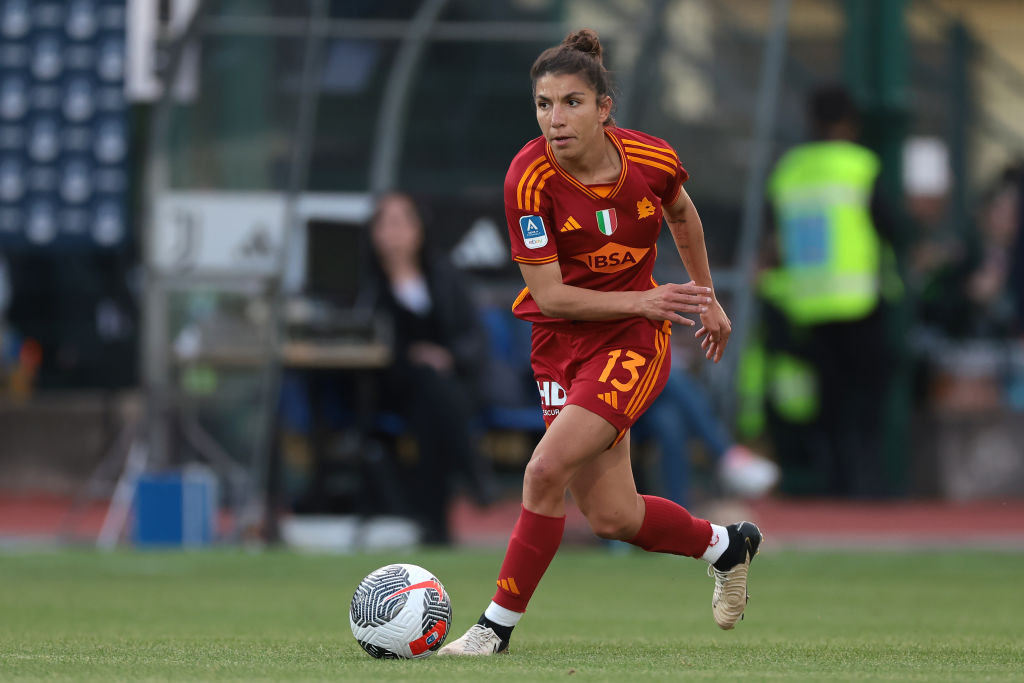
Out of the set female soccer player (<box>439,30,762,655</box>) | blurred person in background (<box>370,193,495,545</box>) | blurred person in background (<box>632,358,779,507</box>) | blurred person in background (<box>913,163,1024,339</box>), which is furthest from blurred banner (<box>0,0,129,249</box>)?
blurred person in background (<box>913,163,1024,339</box>)

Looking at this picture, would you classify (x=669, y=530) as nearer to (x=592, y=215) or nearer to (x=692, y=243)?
(x=692, y=243)

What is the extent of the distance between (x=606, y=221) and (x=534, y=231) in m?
0.26

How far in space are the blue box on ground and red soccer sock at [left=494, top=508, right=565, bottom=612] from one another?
6.20 m

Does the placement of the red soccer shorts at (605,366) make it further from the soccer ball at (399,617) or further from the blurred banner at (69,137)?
the blurred banner at (69,137)

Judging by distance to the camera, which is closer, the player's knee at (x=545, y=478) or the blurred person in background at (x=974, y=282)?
the player's knee at (x=545, y=478)

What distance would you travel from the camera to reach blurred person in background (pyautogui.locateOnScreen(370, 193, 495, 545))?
11906 mm

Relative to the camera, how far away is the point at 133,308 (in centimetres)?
1809

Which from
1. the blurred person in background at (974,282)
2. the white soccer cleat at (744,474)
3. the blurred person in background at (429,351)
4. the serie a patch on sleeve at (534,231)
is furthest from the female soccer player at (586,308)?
the blurred person in background at (974,282)

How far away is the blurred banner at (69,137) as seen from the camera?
12.5 metres

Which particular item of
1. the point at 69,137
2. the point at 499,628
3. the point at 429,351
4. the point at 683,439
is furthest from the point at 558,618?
the point at 69,137

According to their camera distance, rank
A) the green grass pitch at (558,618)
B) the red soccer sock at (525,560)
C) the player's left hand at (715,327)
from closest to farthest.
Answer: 1. the green grass pitch at (558,618)
2. the red soccer sock at (525,560)
3. the player's left hand at (715,327)

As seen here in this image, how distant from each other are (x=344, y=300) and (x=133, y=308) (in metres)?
5.71

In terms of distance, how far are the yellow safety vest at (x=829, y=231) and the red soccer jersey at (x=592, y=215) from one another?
335 inches

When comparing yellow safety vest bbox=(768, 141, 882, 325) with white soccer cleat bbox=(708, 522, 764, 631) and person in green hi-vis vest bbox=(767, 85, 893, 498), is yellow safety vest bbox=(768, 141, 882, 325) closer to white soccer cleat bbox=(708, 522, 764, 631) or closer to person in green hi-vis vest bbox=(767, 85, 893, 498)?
person in green hi-vis vest bbox=(767, 85, 893, 498)
